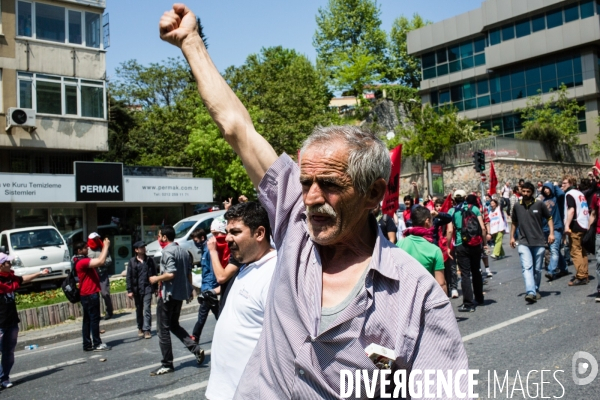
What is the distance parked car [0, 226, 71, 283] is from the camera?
1797 cm

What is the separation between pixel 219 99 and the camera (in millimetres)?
2609

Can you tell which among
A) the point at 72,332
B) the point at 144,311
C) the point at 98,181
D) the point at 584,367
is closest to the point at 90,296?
the point at 144,311

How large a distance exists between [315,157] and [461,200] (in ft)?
33.8

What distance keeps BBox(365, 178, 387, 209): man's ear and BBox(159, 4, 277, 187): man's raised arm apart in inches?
19.2

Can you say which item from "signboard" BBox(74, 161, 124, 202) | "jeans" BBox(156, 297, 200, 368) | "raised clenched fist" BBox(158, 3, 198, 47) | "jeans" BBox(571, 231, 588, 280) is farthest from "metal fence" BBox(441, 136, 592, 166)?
"raised clenched fist" BBox(158, 3, 198, 47)

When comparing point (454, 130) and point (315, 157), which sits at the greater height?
point (454, 130)

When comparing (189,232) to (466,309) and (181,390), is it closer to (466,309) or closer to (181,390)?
(466,309)

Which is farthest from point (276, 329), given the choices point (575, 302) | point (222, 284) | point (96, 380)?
point (575, 302)

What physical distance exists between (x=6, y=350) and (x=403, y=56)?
6175 centimetres

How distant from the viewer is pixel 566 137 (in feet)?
124

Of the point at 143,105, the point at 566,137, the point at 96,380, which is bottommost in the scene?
the point at 96,380

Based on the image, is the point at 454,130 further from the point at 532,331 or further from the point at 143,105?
the point at 532,331

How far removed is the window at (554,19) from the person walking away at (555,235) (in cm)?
3255

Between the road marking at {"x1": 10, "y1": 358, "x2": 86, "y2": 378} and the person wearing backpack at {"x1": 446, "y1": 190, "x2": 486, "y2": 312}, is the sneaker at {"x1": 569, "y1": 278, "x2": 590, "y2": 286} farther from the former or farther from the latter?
the road marking at {"x1": 10, "y1": 358, "x2": 86, "y2": 378}
